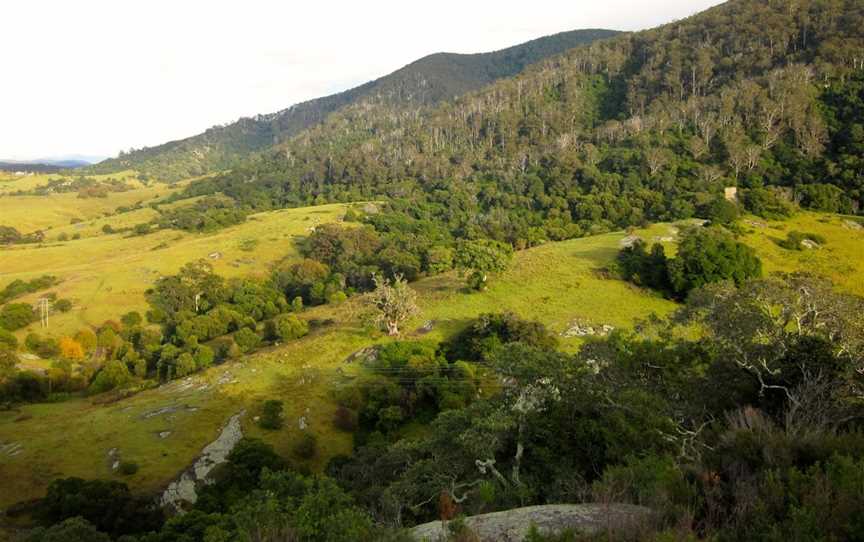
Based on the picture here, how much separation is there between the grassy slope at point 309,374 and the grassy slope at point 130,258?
1010 inches

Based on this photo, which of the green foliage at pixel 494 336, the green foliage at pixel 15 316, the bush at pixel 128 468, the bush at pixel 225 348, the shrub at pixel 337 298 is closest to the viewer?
the bush at pixel 128 468

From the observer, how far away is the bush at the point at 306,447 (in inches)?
1041

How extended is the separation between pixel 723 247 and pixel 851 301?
96.0ft

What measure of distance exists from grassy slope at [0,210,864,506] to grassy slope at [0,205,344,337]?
25664 millimetres

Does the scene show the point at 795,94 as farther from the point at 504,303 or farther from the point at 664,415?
the point at 664,415

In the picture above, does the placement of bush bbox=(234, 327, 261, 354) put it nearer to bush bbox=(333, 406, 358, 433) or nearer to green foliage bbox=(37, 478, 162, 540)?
bush bbox=(333, 406, 358, 433)

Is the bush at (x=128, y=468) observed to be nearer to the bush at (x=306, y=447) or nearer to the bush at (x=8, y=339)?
the bush at (x=306, y=447)

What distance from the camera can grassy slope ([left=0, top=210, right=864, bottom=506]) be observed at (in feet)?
84.4

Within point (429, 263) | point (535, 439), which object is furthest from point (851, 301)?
point (429, 263)

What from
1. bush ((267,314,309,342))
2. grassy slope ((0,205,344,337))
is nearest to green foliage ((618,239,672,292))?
bush ((267,314,309,342))

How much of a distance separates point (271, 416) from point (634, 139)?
88.9m

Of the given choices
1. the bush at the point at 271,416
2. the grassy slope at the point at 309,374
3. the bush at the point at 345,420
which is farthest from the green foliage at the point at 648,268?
the bush at the point at 271,416

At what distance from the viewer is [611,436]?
1420 centimetres

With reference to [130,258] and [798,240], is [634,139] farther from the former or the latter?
[130,258]
